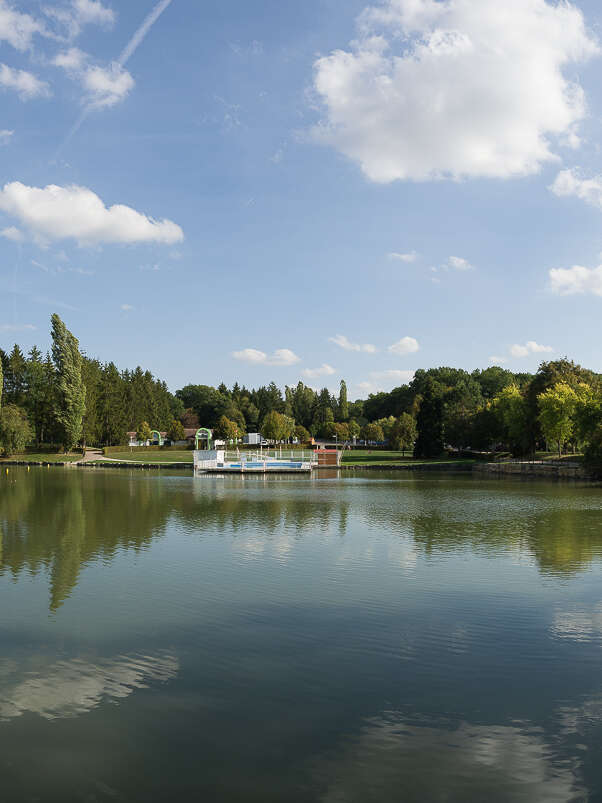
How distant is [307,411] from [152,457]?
73.9 m

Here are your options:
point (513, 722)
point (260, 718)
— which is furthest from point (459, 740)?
point (260, 718)

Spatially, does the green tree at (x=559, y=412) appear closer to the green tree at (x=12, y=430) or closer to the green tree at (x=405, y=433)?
the green tree at (x=405, y=433)

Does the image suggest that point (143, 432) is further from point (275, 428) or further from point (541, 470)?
point (541, 470)

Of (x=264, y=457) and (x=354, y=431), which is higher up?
(x=354, y=431)

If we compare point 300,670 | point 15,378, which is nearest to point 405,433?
point 15,378

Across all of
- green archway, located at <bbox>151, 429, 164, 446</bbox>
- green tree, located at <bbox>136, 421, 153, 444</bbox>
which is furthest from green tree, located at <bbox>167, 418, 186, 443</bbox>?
green tree, located at <bbox>136, 421, 153, 444</bbox>

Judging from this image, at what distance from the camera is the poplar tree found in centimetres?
8488

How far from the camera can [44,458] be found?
8494cm

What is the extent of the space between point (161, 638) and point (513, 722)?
5.96 meters

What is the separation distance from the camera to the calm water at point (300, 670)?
6.62 m

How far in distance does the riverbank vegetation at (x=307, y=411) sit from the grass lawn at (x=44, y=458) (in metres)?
1.27

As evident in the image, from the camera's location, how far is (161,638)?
10969mm

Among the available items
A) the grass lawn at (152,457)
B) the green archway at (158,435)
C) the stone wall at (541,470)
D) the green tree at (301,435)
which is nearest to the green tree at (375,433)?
the green tree at (301,435)

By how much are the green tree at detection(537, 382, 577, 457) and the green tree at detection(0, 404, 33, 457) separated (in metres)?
63.4
